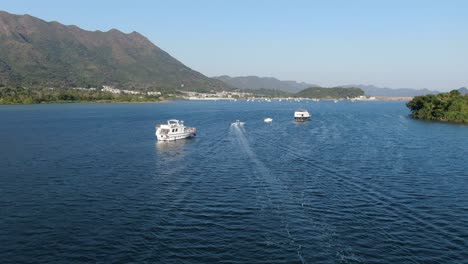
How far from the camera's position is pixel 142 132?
365 ft

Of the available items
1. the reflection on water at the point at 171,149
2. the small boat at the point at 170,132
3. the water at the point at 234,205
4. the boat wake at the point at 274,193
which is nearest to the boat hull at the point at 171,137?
the small boat at the point at 170,132

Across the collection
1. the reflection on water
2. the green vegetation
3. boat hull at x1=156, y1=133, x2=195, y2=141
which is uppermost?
the green vegetation

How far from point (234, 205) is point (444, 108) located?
431ft

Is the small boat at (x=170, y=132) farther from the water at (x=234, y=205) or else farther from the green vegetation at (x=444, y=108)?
the green vegetation at (x=444, y=108)

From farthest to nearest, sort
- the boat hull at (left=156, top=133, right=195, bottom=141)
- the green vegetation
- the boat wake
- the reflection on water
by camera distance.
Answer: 1. the green vegetation
2. the boat hull at (left=156, top=133, right=195, bottom=141)
3. the reflection on water
4. the boat wake

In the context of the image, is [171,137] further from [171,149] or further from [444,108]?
[444,108]

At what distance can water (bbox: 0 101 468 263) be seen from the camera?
99.9 ft

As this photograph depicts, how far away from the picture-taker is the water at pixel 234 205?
30.5 meters

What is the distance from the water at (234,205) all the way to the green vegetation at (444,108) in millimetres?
71652

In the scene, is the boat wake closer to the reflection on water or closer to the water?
the water

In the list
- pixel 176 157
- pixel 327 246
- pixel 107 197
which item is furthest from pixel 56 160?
pixel 327 246

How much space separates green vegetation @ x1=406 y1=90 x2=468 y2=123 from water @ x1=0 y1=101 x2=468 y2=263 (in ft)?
235

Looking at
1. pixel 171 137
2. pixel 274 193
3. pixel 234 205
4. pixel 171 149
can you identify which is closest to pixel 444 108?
pixel 171 137

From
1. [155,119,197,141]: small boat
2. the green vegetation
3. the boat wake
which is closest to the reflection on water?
[155,119,197,141]: small boat
